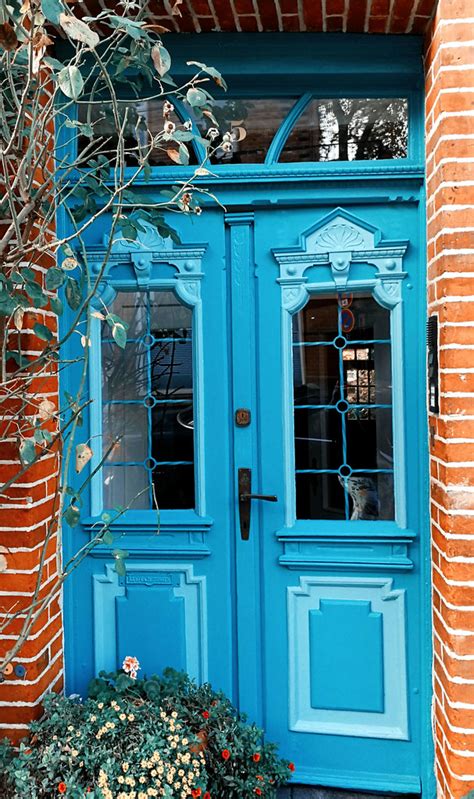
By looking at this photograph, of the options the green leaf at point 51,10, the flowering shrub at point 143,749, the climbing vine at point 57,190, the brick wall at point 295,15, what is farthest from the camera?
the brick wall at point 295,15

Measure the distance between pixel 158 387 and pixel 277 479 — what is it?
0.63m

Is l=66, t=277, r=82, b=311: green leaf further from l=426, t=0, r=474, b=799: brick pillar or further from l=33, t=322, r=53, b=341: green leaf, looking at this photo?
l=426, t=0, r=474, b=799: brick pillar

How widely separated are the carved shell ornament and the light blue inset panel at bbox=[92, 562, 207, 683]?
144 cm

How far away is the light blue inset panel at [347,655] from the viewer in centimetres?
258

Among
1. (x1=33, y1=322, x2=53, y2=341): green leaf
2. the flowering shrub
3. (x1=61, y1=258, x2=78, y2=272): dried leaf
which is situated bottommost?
the flowering shrub

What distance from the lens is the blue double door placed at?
258cm

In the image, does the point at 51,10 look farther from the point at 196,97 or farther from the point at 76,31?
the point at 196,97

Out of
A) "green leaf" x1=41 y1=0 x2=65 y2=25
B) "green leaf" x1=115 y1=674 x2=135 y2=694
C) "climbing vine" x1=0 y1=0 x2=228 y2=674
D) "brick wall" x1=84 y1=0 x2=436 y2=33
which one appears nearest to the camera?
"green leaf" x1=41 y1=0 x2=65 y2=25

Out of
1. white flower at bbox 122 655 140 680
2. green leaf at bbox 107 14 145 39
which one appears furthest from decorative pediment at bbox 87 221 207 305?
white flower at bbox 122 655 140 680

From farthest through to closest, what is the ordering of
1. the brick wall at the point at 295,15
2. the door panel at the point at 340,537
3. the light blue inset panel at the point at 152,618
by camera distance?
the light blue inset panel at the point at 152,618 < the door panel at the point at 340,537 < the brick wall at the point at 295,15

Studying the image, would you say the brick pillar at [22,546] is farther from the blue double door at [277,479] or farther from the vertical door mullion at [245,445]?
the vertical door mullion at [245,445]

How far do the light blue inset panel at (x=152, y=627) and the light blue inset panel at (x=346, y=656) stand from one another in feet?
1.82

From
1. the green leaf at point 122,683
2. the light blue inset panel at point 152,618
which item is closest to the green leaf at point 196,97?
the light blue inset panel at point 152,618

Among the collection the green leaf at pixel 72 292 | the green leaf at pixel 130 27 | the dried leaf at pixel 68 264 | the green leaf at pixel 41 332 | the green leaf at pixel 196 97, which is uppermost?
the green leaf at pixel 130 27
